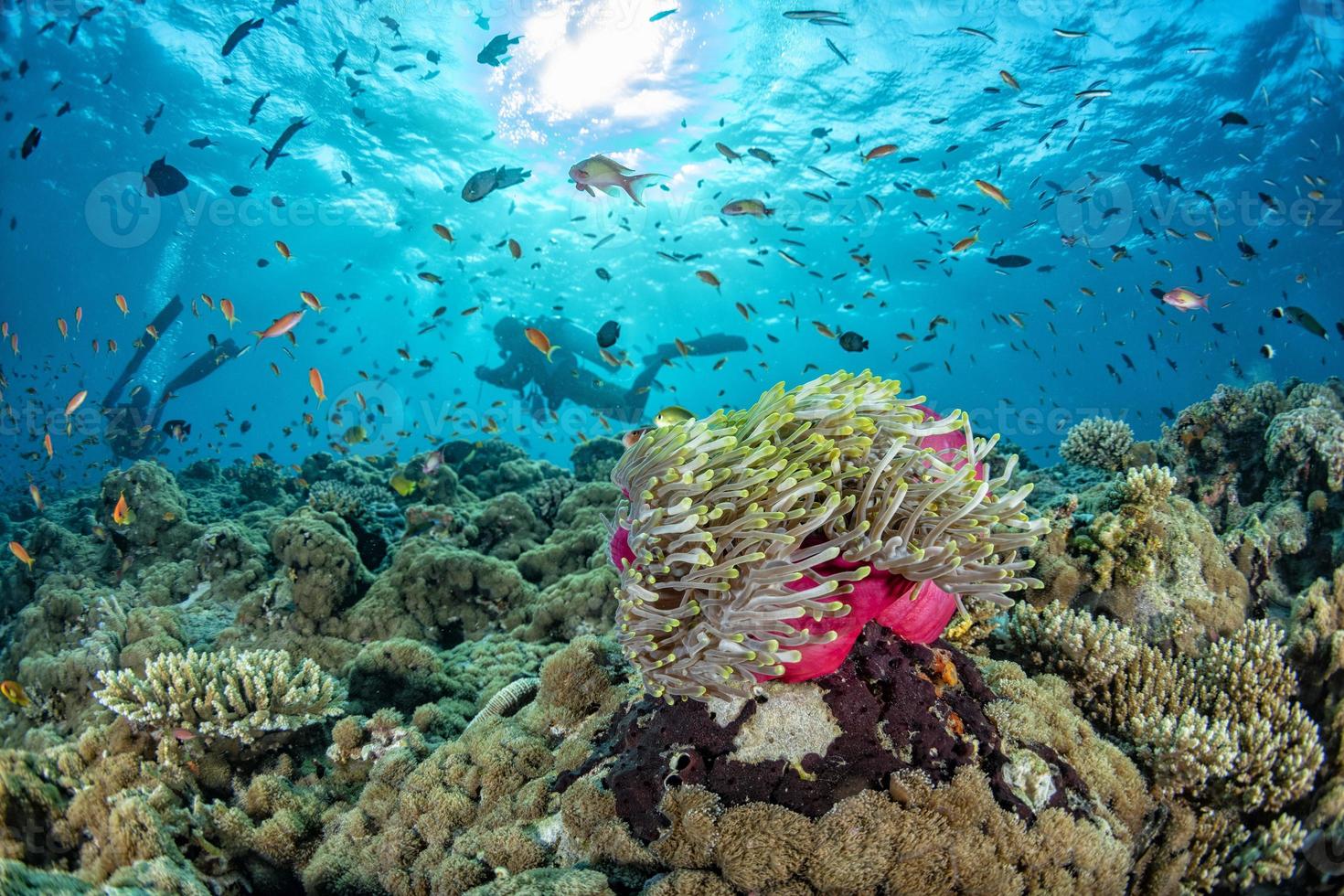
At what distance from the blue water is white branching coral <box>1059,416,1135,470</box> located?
3.78m

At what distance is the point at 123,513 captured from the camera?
8.16 metres

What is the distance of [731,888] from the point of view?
2174mm

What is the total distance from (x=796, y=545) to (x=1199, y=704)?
3060 mm

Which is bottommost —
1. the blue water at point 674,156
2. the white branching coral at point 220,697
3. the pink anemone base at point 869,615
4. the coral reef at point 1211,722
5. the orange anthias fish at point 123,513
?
the orange anthias fish at point 123,513

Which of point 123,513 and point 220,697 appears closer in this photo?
point 220,697

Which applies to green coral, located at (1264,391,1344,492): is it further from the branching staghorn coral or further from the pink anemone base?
the pink anemone base

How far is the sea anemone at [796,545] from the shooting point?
7.41ft

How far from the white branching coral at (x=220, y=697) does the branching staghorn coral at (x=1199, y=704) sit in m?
4.94

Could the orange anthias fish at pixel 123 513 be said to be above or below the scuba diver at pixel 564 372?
below

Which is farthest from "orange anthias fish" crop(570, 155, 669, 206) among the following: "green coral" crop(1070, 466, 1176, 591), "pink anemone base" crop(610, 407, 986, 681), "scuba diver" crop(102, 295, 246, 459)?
"scuba diver" crop(102, 295, 246, 459)

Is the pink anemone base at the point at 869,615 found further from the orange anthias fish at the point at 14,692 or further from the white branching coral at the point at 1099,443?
the white branching coral at the point at 1099,443

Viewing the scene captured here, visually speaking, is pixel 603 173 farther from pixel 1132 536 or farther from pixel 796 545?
pixel 1132 536

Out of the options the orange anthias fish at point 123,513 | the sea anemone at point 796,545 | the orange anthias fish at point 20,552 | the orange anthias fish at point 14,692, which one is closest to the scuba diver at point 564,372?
the orange anthias fish at point 123,513

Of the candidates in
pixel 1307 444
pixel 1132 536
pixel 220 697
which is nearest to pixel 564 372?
pixel 220 697
